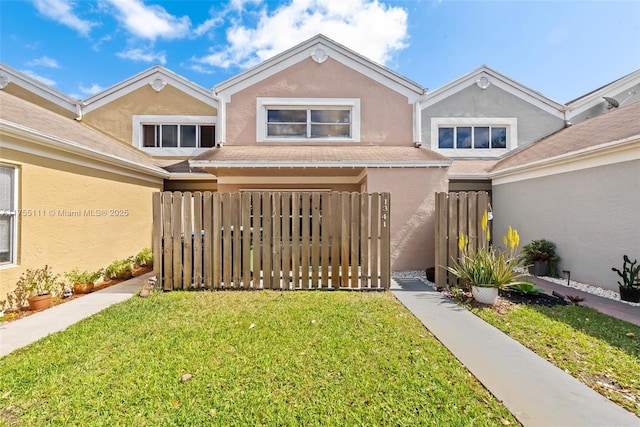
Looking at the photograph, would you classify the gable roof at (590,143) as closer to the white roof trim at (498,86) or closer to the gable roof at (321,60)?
the white roof trim at (498,86)

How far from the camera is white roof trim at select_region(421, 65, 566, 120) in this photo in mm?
12828

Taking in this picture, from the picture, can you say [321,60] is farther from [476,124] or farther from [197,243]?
[197,243]

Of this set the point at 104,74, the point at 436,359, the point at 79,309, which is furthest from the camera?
the point at 104,74

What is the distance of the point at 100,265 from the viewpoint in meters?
7.84

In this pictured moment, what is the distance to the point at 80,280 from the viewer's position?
266 inches

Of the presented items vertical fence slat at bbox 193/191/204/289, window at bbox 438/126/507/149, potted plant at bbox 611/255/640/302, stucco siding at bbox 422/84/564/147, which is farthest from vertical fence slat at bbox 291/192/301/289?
window at bbox 438/126/507/149

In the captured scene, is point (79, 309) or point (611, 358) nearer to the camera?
point (611, 358)

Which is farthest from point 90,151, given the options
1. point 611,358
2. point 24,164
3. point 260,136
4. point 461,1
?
point 461,1

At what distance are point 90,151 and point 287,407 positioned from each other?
8242 millimetres

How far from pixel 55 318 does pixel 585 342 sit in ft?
30.7

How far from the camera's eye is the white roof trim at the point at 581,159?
20.5 ft

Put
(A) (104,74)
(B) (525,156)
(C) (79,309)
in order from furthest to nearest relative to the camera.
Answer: (A) (104,74), (B) (525,156), (C) (79,309)

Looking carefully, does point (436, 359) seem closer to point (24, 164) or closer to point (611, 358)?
point (611, 358)

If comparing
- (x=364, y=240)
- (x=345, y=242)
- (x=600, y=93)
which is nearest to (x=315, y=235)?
(x=345, y=242)
